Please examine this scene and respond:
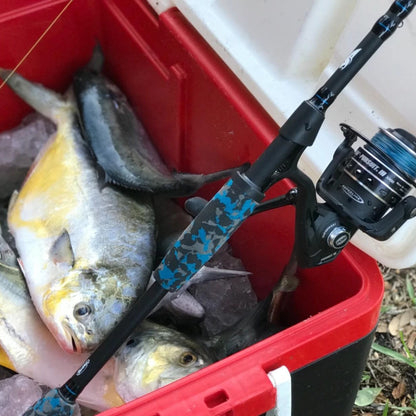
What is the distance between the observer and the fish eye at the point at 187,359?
1.07 meters

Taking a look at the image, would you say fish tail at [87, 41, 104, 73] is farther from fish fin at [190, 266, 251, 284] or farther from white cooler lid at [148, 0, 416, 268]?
fish fin at [190, 266, 251, 284]

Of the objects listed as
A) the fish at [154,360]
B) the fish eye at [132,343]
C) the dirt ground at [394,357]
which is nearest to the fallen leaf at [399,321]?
the dirt ground at [394,357]

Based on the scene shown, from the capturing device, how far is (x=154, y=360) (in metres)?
1.08

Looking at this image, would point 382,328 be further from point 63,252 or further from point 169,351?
point 63,252

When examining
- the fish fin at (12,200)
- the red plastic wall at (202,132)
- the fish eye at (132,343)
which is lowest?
the fish fin at (12,200)

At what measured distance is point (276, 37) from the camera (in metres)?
1.19

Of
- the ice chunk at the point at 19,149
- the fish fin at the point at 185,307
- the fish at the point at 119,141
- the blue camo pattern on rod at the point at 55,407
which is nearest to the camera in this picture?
the blue camo pattern on rod at the point at 55,407

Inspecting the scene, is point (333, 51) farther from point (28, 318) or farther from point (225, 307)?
point (28, 318)

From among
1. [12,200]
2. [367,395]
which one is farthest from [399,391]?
[12,200]

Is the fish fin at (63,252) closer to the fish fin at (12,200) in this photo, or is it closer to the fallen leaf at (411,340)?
the fish fin at (12,200)

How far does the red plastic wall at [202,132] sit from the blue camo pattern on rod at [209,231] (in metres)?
0.15

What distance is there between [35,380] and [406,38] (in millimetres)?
966

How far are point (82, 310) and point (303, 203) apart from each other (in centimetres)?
52

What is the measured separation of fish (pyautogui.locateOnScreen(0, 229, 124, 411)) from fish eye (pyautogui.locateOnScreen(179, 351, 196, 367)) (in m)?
0.17
